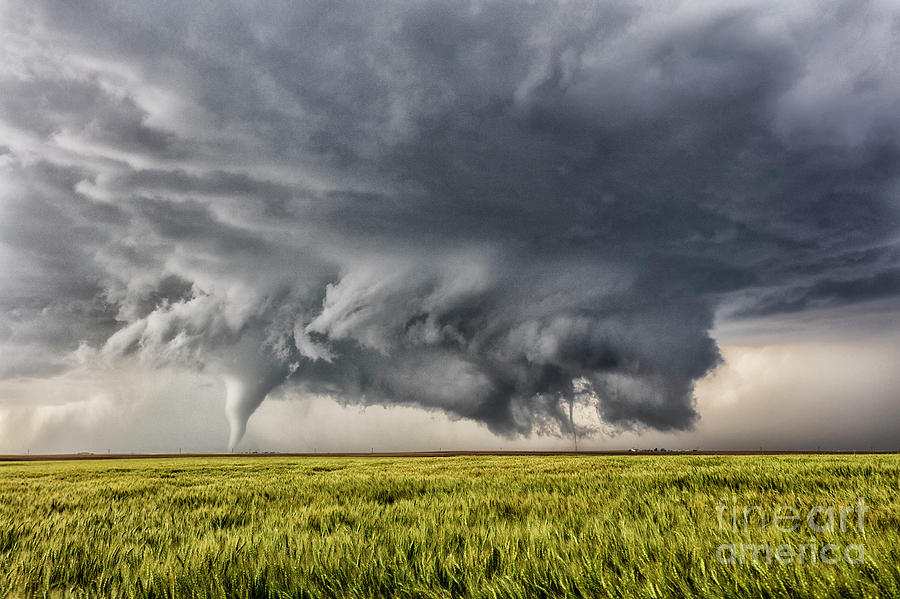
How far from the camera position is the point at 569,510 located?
4926 mm

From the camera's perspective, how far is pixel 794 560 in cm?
246

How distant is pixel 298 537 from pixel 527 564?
186 centimetres

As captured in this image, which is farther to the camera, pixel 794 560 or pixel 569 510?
pixel 569 510

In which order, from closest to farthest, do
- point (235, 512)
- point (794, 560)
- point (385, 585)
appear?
point (794, 560) → point (385, 585) → point (235, 512)

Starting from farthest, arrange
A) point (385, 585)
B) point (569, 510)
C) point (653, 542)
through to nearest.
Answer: point (569, 510) → point (653, 542) → point (385, 585)

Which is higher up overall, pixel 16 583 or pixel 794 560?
pixel 794 560

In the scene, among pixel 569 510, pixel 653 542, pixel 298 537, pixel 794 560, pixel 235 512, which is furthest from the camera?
pixel 235 512

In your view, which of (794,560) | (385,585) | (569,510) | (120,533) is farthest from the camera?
(569,510)

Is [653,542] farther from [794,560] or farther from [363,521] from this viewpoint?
[363,521]

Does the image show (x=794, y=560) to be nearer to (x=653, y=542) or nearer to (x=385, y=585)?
(x=653, y=542)

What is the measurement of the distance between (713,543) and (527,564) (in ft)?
4.18

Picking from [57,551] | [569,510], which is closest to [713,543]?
[569,510]

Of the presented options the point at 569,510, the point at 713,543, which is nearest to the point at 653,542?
the point at 713,543

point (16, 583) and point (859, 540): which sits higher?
point (859, 540)
